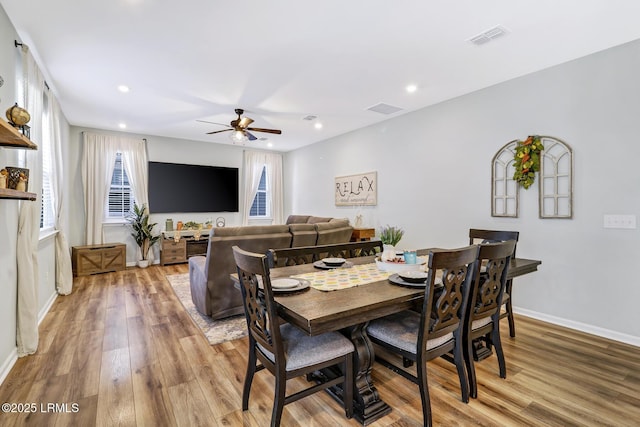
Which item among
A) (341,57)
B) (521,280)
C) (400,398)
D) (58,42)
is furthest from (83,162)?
(521,280)

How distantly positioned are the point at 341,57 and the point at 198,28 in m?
1.29

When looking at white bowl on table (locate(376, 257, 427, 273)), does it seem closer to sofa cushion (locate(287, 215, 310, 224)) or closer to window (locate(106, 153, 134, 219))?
sofa cushion (locate(287, 215, 310, 224))

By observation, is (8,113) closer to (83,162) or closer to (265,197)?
(83,162)

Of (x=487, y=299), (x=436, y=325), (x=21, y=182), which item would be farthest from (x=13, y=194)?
(x=487, y=299)

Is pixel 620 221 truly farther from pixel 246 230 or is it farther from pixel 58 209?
pixel 58 209

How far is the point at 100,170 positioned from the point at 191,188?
1.65m

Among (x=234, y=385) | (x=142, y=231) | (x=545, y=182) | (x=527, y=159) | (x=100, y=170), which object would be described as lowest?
(x=234, y=385)

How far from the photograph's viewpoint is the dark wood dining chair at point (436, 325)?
1626 millimetres

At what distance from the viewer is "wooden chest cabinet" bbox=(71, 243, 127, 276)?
5.29 m

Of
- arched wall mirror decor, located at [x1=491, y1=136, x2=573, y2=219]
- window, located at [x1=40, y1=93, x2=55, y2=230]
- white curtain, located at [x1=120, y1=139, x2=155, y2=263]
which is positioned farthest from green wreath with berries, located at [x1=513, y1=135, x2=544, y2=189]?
white curtain, located at [x1=120, y1=139, x2=155, y2=263]

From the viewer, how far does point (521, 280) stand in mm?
3484

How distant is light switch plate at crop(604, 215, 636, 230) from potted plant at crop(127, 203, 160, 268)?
6859 millimetres

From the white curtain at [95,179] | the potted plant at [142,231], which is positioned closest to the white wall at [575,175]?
the potted plant at [142,231]

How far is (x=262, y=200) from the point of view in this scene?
8.01 m
